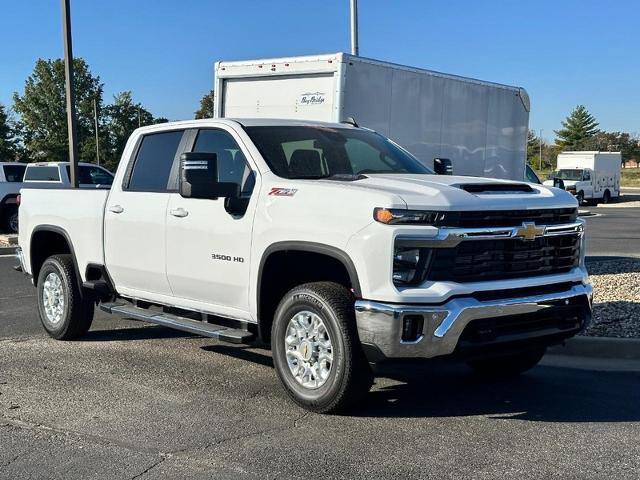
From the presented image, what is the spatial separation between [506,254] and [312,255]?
1300mm

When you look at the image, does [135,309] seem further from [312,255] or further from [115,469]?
[115,469]

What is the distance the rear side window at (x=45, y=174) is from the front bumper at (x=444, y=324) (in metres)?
16.9

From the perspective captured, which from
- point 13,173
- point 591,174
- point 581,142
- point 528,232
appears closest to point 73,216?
point 528,232

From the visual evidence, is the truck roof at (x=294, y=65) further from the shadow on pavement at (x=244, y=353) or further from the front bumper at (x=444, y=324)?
the front bumper at (x=444, y=324)

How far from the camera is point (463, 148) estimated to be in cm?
1280

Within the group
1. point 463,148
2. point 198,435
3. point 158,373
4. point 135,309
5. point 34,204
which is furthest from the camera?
point 463,148

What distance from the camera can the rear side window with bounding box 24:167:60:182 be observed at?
19875 mm

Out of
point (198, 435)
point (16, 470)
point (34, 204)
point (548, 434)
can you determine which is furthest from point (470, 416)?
point (34, 204)

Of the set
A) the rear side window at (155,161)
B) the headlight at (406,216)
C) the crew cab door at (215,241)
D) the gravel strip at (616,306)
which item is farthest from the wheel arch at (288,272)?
the gravel strip at (616,306)

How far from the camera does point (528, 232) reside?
505 centimetres

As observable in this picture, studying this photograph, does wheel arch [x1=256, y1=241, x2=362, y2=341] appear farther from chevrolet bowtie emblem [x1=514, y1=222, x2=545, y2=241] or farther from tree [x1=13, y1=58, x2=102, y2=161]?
tree [x1=13, y1=58, x2=102, y2=161]

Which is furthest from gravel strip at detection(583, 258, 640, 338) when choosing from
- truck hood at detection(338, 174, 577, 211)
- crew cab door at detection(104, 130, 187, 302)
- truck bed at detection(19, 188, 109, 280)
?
truck bed at detection(19, 188, 109, 280)

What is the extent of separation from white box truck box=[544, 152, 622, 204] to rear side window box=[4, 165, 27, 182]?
93.4ft

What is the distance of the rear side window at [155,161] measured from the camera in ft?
21.7
